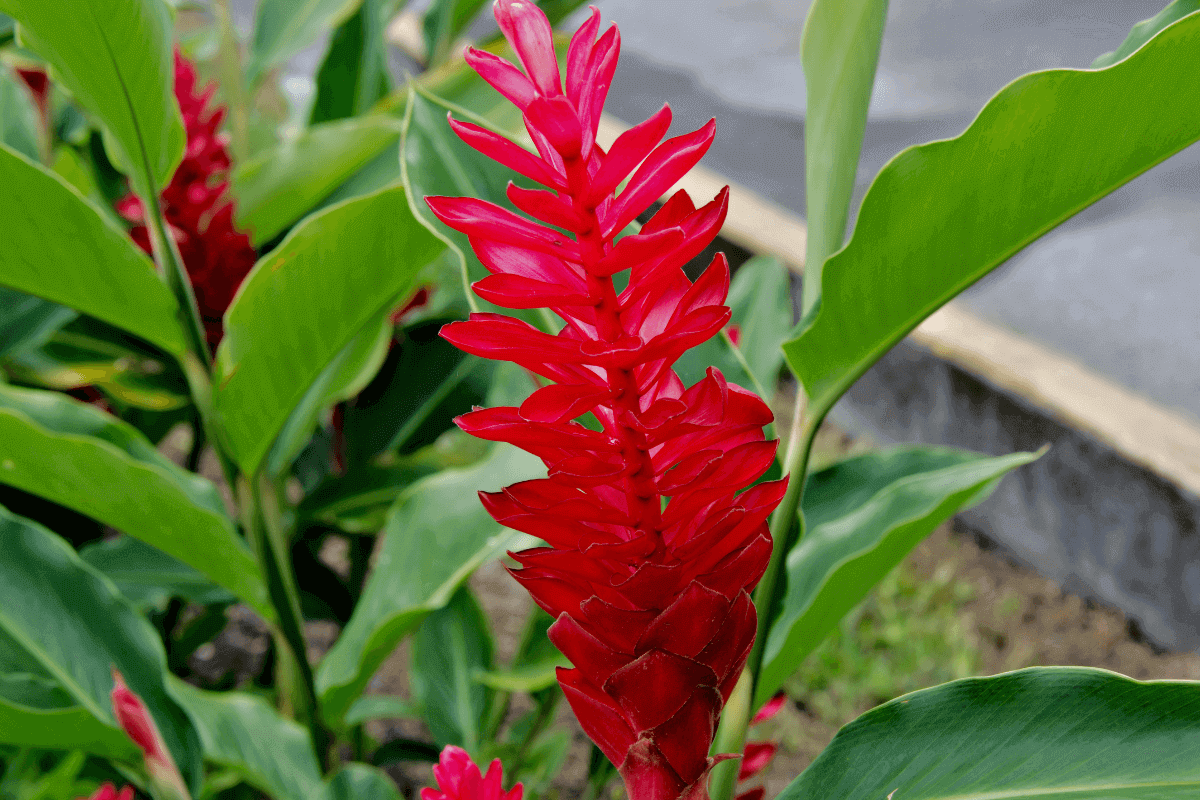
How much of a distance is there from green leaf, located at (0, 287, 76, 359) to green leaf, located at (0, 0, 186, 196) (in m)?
0.45

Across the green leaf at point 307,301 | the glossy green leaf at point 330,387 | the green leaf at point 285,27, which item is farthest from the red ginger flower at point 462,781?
the green leaf at point 285,27

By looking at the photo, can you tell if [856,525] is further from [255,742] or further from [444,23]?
[444,23]

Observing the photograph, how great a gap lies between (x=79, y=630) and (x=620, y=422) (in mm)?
707

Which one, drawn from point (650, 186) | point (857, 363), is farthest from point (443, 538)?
point (650, 186)

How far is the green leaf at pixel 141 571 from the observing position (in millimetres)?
1084

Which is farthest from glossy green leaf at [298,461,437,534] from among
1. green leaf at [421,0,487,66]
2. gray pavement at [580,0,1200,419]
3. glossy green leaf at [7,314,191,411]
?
gray pavement at [580,0,1200,419]

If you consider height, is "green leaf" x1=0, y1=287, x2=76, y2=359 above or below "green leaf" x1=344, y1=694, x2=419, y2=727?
above

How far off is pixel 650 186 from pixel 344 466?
40.9 inches

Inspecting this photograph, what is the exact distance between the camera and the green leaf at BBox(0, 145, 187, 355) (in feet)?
2.08

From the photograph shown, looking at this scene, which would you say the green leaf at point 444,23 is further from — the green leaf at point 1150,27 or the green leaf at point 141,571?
the green leaf at point 1150,27

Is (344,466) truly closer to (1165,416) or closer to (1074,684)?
(1074,684)

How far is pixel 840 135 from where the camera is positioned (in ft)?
1.68

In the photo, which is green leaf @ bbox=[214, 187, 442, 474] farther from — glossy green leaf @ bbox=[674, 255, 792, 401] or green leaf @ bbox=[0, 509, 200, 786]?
glossy green leaf @ bbox=[674, 255, 792, 401]

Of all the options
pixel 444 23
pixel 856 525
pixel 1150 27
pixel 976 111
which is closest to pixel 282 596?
pixel 856 525
